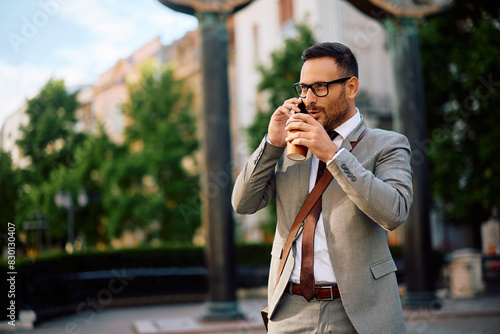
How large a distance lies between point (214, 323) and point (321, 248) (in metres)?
5.81

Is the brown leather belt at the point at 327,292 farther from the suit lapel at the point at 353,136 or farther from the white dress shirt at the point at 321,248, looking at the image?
the suit lapel at the point at 353,136

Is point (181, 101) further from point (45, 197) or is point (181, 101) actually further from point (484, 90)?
point (484, 90)

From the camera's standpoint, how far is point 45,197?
2258cm

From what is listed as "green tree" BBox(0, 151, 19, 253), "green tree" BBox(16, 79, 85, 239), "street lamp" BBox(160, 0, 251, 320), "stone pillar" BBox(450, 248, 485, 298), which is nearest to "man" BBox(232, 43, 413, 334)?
"street lamp" BBox(160, 0, 251, 320)

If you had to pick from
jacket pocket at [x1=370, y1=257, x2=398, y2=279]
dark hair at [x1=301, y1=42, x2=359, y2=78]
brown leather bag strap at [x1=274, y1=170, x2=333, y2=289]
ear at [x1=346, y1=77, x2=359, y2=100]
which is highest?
dark hair at [x1=301, y1=42, x2=359, y2=78]

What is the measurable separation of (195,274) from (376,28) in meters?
13.8

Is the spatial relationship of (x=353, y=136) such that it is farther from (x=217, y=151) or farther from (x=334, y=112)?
(x=217, y=151)

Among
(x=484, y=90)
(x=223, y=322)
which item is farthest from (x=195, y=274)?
(x=484, y=90)

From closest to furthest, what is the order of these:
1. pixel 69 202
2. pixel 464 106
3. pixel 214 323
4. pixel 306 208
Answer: pixel 306 208, pixel 214 323, pixel 464 106, pixel 69 202

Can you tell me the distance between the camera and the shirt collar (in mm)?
2447

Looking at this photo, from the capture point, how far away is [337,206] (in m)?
2.34

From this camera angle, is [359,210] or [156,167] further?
[156,167]

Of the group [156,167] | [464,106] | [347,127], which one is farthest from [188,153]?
[347,127]

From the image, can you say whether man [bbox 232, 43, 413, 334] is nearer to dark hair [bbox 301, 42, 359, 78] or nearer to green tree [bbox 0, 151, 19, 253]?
dark hair [bbox 301, 42, 359, 78]
